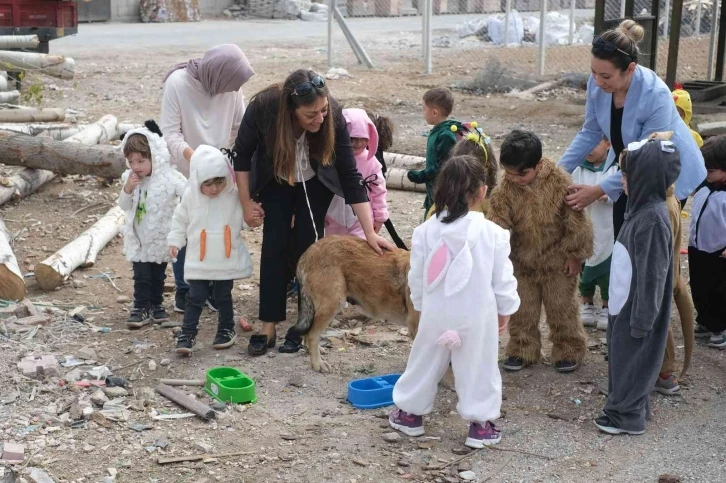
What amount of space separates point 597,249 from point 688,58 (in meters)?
18.4

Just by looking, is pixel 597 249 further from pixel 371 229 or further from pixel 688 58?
pixel 688 58

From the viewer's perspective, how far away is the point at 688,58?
23.6 m

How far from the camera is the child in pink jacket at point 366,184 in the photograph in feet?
22.6

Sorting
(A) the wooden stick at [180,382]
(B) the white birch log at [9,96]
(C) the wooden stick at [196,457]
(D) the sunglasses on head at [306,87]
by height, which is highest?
(D) the sunglasses on head at [306,87]

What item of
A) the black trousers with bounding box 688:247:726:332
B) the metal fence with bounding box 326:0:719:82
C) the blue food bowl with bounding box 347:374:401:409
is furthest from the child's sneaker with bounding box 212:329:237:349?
the metal fence with bounding box 326:0:719:82

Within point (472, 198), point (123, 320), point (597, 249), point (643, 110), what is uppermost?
point (643, 110)

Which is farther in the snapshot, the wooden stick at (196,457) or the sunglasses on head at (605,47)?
the sunglasses on head at (605,47)

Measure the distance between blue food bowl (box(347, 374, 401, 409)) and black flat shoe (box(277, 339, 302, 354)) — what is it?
0.80 meters

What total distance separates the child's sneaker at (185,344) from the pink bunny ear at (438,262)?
2.12 meters

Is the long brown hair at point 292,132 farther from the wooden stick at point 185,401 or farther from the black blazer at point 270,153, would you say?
the wooden stick at point 185,401

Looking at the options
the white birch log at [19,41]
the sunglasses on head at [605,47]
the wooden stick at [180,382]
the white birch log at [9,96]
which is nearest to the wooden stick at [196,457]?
the wooden stick at [180,382]

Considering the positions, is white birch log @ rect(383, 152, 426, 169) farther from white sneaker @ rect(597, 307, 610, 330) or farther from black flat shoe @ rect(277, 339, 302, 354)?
black flat shoe @ rect(277, 339, 302, 354)

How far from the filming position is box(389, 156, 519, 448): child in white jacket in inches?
192

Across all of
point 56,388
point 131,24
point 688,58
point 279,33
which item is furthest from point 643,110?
point 131,24
